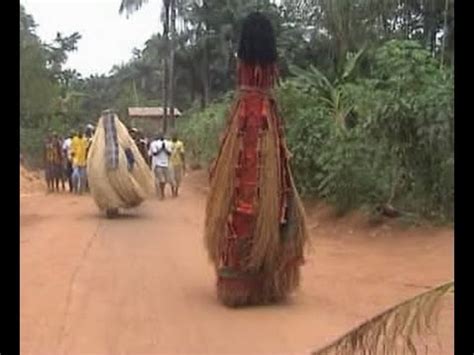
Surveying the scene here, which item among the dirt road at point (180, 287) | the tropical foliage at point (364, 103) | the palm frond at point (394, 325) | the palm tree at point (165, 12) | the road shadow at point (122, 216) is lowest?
the dirt road at point (180, 287)

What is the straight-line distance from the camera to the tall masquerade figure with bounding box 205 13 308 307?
8.25 meters

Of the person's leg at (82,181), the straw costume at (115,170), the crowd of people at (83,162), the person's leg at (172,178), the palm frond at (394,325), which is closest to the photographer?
the palm frond at (394,325)

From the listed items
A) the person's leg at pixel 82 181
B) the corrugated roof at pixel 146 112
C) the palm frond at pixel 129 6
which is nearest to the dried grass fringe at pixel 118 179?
the person's leg at pixel 82 181

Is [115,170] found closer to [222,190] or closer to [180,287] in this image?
[180,287]

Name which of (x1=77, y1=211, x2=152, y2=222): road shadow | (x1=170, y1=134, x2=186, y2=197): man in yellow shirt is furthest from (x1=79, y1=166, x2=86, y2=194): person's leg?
(x1=77, y1=211, x2=152, y2=222): road shadow

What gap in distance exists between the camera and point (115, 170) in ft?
51.8

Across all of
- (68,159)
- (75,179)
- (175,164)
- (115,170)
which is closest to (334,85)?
(175,164)

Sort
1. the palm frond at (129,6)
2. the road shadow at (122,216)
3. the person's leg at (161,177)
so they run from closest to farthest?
1. the road shadow at (122,216)
2. the person's leg at (161,177)
3. the palm frond at (129,6)

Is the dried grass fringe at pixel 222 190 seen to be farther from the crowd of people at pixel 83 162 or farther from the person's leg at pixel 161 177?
the person's leg at pixel 161 177

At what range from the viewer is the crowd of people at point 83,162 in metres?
20.0

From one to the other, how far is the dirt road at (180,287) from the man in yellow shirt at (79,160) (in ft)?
16.8

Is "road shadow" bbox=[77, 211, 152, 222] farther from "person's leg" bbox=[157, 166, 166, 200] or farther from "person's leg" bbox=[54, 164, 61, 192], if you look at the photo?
"person's leg" bbox=[54, 164, 61, 192]

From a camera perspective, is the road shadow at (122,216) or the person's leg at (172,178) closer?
the road shadow at (122,216)
